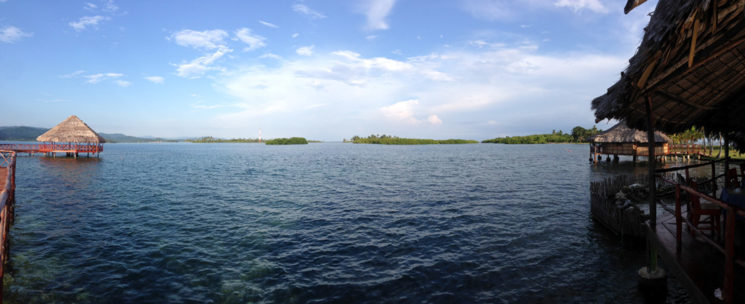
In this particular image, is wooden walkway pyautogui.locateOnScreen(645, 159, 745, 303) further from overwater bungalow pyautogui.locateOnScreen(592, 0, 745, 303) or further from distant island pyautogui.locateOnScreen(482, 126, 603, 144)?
distant island pyautogui.locateOnScreen(482, 126, 603, 144)

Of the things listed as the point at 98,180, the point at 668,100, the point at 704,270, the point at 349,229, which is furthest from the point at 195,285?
the point at 98,180

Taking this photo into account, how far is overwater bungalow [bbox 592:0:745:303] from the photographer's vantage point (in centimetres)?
408

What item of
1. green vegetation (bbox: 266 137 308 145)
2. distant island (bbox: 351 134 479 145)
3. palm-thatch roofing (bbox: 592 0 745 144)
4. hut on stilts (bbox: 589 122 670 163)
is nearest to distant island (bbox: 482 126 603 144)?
distant island (bbox: 351 134 479 145)

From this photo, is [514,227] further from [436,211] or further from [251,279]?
[251,279]

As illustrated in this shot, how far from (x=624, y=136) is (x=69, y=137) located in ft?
227

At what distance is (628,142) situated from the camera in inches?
1350

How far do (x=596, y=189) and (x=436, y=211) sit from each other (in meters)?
7.33

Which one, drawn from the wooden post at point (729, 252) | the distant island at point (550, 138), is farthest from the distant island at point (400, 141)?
the wooden post at point (729, 252)

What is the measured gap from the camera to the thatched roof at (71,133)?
44.1m

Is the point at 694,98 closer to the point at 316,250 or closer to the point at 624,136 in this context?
the point at 316,250

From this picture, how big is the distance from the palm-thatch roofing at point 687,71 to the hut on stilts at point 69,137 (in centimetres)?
5915

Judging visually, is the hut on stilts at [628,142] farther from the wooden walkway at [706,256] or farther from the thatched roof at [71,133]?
the thatched roof at [71,133]

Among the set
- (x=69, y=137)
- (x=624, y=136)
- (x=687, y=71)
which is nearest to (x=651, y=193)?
(x=687, y=71)

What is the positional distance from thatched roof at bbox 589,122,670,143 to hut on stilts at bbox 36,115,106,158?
65681 millimetres
